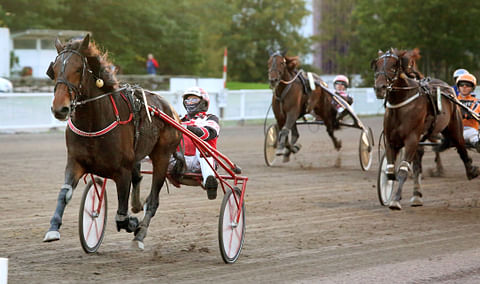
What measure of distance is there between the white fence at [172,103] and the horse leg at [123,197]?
12.0 meters

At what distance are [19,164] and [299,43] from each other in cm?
3827

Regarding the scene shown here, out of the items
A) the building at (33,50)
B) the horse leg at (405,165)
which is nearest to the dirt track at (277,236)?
the horse leg at (405,165)

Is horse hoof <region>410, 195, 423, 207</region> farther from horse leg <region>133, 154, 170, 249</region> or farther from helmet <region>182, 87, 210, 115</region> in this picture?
horse leg <region>133, 154, 170, 249</region>

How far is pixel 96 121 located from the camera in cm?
565

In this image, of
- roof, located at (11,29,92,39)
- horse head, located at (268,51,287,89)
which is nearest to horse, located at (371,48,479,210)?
horse head, located at (268,51,287,89)

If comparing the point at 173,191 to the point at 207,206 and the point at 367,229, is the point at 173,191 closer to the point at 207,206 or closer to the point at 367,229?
the point at 207,206

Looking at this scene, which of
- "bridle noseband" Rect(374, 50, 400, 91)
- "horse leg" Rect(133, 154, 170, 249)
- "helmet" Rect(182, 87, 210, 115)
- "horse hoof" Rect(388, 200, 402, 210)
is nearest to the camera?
"horse leg" Rect(133, 154, 170, 249)

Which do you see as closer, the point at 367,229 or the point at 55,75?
the point at 55,75

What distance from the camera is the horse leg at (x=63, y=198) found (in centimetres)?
533

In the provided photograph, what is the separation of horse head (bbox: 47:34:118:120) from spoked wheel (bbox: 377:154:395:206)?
A: 400 centimetres

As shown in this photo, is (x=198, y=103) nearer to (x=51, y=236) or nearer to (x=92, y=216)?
(x=92, y=216)

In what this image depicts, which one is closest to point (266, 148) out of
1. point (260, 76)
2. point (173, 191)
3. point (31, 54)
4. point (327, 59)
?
point (173, 191)

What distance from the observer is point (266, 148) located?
1301 centimetres

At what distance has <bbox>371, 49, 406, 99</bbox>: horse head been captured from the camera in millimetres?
8602
